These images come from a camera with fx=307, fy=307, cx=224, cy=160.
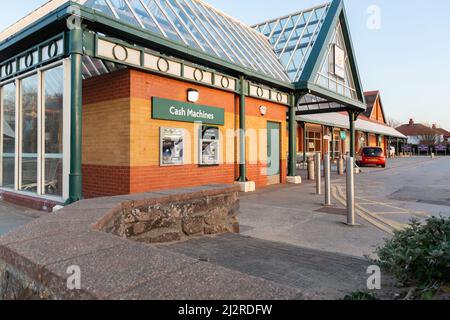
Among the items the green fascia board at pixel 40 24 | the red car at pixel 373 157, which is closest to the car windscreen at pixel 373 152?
the red car at pixel 373 157

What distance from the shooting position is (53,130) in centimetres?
753

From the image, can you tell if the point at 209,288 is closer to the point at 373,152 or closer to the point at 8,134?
the point at 8,134

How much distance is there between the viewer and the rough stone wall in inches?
154

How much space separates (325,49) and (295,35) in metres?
2.14

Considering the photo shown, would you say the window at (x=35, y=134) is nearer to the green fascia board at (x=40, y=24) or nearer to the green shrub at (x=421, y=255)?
the green fascia board at (x=40, y=24)

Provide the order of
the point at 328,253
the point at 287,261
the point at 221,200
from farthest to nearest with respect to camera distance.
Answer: the point at 221,200, the point at 328,253, the point at 287,261

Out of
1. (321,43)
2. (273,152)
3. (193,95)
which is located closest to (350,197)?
(193,95)

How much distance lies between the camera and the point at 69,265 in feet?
6.54

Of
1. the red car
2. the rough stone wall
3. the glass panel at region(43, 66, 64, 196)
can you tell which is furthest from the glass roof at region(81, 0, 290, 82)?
the red car

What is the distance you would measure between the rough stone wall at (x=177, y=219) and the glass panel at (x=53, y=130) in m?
4.02

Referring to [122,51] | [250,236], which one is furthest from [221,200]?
[122,51]

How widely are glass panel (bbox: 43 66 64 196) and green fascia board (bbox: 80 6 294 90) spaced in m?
1.57
